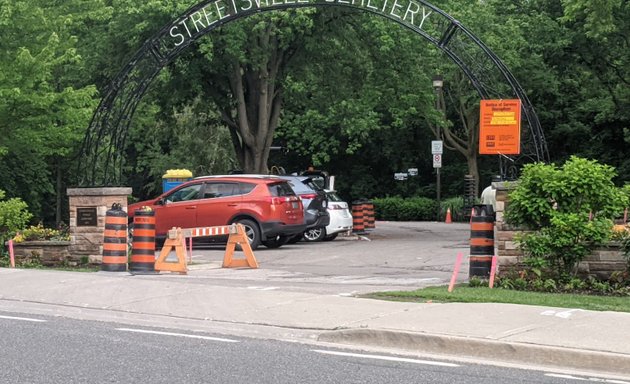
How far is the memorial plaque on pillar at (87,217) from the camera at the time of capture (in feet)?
51.7

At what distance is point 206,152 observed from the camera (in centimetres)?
4184

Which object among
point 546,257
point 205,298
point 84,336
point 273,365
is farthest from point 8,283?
point 546,257

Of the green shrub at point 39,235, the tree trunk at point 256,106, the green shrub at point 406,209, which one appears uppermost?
the tree trunk at point 256,106

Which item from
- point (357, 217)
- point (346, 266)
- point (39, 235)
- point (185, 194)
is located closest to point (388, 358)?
point (346, 266)

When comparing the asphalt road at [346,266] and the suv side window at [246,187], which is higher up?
the suv side window at [246,187]

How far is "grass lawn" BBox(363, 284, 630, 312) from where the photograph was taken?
10.2 m

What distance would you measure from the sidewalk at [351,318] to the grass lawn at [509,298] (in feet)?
1.63

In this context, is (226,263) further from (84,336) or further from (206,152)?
(206,152)

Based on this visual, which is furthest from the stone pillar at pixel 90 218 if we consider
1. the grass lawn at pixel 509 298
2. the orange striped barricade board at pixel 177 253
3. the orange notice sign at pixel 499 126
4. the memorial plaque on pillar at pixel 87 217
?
the orange notice sign at pixel 499 126

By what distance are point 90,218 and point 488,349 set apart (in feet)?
32.5

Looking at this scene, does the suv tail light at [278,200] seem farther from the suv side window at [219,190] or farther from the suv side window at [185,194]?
the suv side window at [185,194]

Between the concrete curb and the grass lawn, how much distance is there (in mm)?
2404

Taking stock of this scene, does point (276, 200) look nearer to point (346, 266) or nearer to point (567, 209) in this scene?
point (346, 266)

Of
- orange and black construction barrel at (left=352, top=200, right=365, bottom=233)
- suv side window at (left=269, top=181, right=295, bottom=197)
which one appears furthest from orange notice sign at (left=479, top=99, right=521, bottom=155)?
orange and black construction barrel at (left=352, top=200, right=365, bottom=233)
